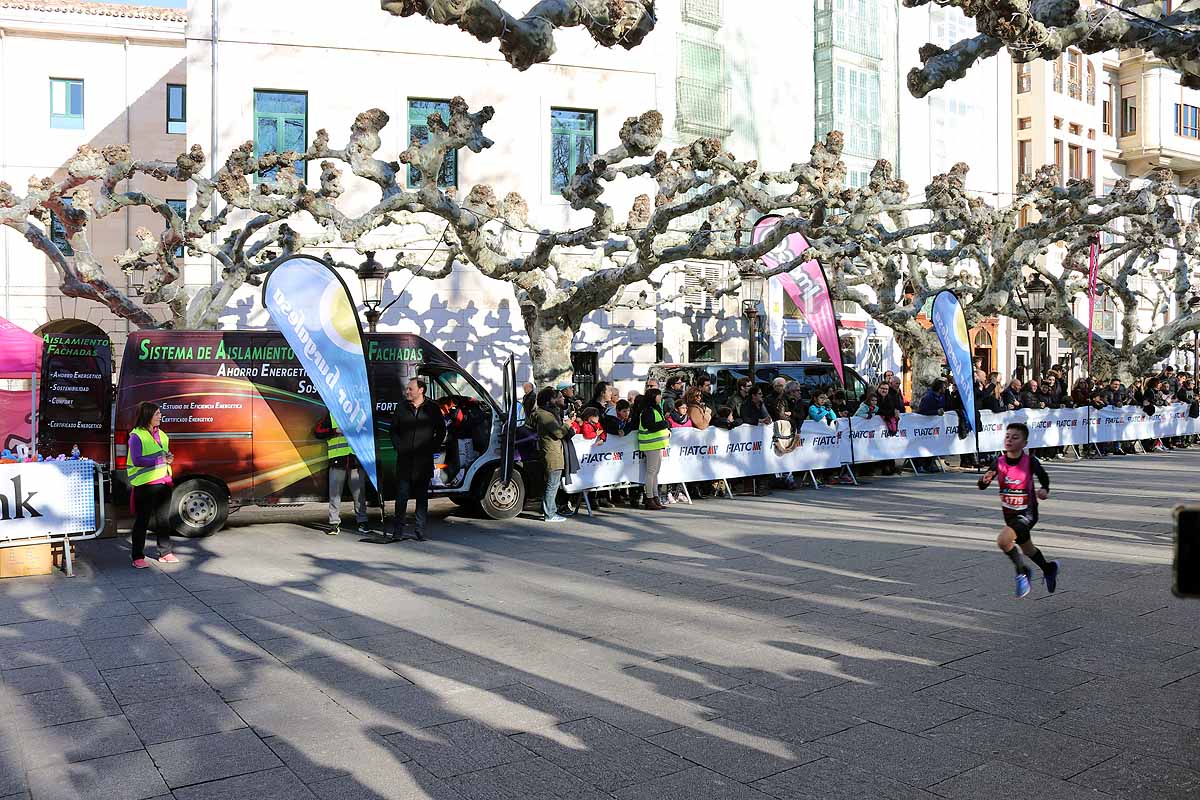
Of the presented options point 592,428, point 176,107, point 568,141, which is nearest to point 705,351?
point 568,141

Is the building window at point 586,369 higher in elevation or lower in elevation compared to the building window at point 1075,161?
lower

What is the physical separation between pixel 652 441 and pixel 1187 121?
41.7 m

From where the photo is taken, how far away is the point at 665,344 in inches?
1187

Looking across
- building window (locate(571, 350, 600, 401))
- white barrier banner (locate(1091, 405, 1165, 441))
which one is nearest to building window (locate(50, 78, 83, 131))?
building window (locate(571, 350, 600, 401))

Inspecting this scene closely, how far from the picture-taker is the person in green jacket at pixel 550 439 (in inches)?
559

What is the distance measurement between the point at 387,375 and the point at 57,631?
Answer: 6.10 metres

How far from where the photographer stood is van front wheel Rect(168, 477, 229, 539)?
Result: 42.1 feet

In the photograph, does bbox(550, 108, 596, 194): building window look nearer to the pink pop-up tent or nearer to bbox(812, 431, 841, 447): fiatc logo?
bbox(812, 431, 841, 447): fiatc logo

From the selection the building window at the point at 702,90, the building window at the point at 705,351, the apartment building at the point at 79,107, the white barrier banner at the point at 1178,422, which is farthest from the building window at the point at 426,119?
the white barrier banner at the point at 1178,422

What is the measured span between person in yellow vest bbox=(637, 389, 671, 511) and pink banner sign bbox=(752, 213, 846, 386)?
4320mm

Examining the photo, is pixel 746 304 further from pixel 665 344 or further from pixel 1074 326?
pixel 1074 326

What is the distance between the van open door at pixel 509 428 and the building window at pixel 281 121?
46.4ft

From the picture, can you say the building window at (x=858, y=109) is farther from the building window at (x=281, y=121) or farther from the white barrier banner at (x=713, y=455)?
the white barrier banner at (x=713, y=455)

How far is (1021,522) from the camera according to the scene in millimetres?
9148
